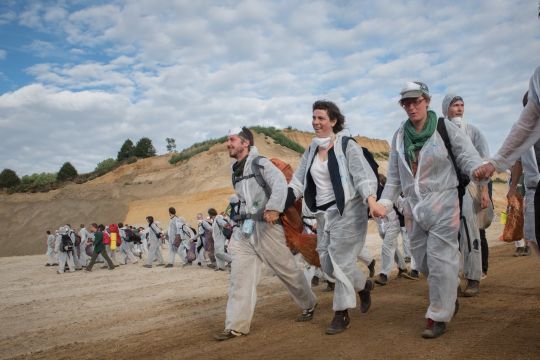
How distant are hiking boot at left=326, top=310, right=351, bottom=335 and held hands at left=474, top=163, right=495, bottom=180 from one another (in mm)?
2085

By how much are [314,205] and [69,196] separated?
182 ft

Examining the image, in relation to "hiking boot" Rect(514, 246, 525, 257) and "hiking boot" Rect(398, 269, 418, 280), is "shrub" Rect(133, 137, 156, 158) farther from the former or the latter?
"hiking boot" Rect(398, 269, 418, 280)

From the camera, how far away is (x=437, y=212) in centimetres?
486

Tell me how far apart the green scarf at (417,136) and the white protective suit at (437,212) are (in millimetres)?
52

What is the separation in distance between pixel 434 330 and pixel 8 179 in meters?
74.8

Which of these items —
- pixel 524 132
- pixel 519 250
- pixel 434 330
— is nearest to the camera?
pixel 524 132

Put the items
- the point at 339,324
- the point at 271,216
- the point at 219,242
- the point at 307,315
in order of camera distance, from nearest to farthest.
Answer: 1. the point at 339,324
2. the point at 271,216
3. the point at 307,315
4. the point at 219,242

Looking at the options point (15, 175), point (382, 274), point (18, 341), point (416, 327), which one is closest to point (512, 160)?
point (416, 327)

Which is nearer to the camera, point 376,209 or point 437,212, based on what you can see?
point 437,212

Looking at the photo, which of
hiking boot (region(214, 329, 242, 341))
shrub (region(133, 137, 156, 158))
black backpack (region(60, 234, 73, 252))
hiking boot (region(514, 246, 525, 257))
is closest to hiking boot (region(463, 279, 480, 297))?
hiking boot (region(214, 329, 242, 341))

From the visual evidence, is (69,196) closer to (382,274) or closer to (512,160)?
(382,274)

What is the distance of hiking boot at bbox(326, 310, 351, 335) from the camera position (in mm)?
5204

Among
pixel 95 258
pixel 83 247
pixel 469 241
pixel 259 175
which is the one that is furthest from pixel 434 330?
pixel 83 247

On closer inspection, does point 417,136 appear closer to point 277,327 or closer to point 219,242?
point 277,327
